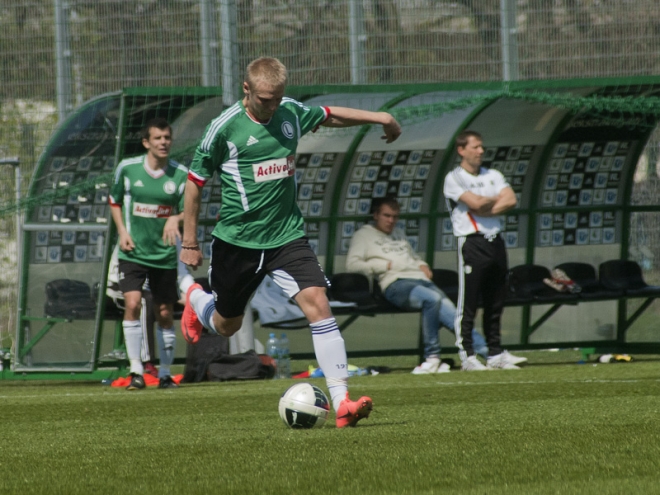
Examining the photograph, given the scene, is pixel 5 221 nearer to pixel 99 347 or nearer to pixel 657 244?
pixel 99 347

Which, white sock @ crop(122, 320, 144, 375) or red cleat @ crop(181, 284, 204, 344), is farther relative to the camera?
white sock @ crop(122, 320, 144, 375)

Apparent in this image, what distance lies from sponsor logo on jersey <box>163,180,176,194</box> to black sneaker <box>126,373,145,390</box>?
167 cm

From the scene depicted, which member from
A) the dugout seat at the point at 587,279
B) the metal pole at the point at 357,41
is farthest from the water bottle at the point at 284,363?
the dugout seat at the point at 587,279

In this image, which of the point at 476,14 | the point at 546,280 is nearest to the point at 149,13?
the point at 476,14

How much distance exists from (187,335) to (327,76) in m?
5.24

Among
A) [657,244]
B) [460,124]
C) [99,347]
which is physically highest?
[460,124]

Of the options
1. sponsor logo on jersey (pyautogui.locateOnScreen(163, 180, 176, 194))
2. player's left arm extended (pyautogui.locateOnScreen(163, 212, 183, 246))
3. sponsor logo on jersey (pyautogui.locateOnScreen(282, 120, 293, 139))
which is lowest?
player's left arm extended (pyautogui.locateOnScreen(163, 212, 183, 246))

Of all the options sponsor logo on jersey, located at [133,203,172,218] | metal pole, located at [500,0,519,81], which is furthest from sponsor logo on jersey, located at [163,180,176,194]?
metal pole, located at [500,0,519,81]

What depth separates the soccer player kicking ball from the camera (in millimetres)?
6480

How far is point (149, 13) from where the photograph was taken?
41.2 feet

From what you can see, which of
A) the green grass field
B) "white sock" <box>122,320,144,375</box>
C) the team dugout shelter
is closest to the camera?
the green grass field

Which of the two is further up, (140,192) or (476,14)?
(476,14)

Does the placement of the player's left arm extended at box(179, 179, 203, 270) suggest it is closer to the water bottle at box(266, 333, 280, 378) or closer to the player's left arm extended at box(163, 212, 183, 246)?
the player's left arm extended at box(163, 212, 183, 246)

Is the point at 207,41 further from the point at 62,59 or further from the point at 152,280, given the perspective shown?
the point at 152,280
